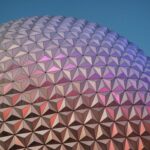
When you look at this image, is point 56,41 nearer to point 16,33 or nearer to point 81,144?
point 16,33

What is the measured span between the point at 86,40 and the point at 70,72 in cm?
326

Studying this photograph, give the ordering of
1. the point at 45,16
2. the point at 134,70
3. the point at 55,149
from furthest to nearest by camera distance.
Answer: the point at 45,16 < the point at 134,70 < the point at 55,149

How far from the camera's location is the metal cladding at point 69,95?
18906 millimetres

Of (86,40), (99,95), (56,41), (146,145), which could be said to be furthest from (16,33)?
(146,145)

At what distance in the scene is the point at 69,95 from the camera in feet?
64.4

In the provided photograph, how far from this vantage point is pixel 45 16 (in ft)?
87.1

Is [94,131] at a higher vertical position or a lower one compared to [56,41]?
lower

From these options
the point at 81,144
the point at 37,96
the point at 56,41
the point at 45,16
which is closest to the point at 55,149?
the point at 81,144

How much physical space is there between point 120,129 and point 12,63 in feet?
21.8

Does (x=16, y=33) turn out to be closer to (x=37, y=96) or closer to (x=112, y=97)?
(x=37, y=96)

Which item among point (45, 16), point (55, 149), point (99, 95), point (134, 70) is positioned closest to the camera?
point (55, 149)

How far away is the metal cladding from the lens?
1891 cm

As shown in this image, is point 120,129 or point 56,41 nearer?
point 120,129

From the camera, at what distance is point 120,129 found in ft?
64.3
